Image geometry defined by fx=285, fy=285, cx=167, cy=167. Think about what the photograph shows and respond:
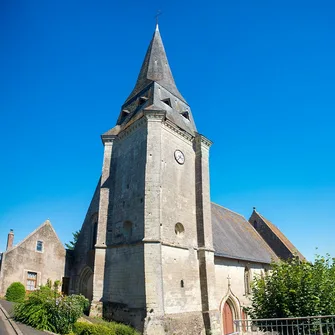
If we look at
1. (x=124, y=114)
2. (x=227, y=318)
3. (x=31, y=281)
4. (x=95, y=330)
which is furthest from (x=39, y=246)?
(x=227, y=318)

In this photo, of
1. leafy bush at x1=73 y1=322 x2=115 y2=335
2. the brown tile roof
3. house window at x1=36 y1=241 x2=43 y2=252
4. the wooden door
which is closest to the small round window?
the brown tile roof

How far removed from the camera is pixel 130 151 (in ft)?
56.9

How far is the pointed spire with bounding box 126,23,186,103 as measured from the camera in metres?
20.5

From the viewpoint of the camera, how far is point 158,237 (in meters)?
13.9

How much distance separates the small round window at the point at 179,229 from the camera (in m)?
15.6

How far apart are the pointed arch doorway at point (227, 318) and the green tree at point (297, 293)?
5264 mm

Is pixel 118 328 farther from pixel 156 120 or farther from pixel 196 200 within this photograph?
pixel 156 120

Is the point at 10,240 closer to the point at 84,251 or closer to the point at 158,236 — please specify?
the point at 84,251

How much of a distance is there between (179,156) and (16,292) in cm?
1259

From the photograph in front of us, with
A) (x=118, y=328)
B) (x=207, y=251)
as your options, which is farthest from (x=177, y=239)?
(x=118, y=328)

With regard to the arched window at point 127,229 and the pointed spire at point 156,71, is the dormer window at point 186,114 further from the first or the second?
the arched window at point 127,229

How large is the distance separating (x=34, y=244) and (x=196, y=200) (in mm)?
11101

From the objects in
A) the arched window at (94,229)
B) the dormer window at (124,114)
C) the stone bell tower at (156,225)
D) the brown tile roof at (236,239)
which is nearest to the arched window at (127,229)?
the stone bell tower at (156,225)

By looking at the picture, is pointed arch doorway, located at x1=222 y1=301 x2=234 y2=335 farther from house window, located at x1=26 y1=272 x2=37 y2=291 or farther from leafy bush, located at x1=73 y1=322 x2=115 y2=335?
house window, located at x1=26 y1=272 x2=37 y2=291
